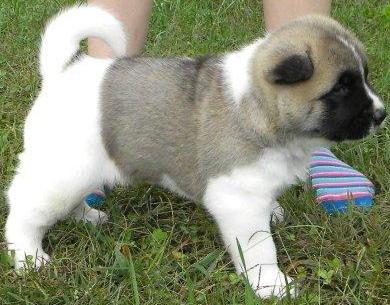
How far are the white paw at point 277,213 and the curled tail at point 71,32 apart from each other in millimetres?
922

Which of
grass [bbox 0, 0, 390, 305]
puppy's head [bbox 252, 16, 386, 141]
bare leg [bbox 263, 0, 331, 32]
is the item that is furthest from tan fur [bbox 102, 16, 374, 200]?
bare leg [bbox 263, 0, 331, 32]

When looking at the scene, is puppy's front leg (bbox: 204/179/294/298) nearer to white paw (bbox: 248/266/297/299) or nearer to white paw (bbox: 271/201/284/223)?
white paw (bbox: 248/266/297/299)

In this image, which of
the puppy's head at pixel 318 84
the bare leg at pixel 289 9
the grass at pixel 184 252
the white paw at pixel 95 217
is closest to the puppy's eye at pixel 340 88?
the puppy's head at pixel 318 84

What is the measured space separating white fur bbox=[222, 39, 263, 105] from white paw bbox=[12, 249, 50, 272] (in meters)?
0.92

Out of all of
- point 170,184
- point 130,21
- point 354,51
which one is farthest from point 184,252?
point 130,21

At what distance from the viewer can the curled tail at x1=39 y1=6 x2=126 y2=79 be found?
270 cm

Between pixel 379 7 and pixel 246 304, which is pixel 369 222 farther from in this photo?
pixel 379 7

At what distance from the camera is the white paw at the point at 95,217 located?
9.66 ft

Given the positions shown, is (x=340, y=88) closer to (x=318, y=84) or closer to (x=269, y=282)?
(x=318, y=84)

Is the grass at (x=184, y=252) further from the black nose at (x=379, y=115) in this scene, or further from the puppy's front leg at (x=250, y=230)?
the black nose at (x=379, y=115)

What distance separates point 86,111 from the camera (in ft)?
8.64

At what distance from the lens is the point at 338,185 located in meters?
3.05

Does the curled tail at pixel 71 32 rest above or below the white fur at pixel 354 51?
above

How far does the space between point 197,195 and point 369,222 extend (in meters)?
0.70
